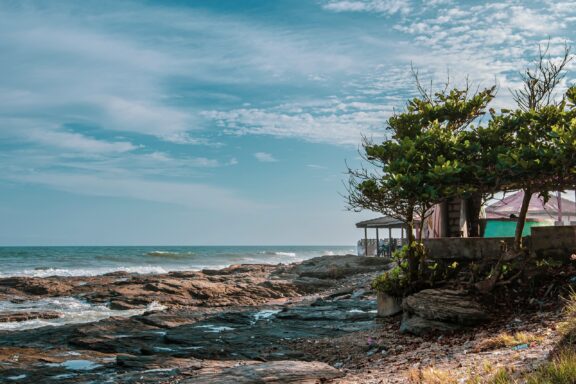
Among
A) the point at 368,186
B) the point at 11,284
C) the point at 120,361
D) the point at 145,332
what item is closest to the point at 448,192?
the point at 368,186

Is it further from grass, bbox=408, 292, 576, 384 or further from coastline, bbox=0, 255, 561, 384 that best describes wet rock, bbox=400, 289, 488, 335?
grass, bbox=408, 292, 576, 384

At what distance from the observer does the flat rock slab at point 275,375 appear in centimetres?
665

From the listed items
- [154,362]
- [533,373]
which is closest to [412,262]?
[154,362]

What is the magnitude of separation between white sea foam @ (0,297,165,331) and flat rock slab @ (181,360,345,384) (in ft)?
31.9

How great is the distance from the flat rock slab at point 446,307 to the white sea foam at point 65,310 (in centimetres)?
985

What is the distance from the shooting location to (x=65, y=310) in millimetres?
17781

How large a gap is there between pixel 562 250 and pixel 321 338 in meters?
4.91

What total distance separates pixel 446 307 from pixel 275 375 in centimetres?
390

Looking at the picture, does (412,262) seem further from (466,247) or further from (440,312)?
(440,312)

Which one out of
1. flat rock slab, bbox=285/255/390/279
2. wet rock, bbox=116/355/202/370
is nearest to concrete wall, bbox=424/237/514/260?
wet rock, bbox=116/355/202/370

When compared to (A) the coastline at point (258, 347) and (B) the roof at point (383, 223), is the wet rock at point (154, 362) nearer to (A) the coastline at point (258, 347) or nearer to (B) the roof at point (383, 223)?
(A) the coastline at point (258, 347)

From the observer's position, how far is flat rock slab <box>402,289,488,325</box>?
29.7 feet

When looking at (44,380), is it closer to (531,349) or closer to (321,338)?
(321,338)

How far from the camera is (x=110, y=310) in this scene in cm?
1788
